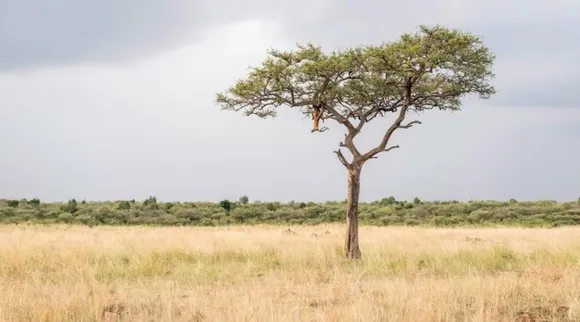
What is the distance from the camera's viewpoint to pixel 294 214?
48.8 metres

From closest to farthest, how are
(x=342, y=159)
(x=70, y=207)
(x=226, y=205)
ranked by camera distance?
(x=342, y=159), (x=70, y=207), (x=226, y=205)

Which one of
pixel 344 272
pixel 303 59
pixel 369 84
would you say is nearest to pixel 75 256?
pixel 344 272

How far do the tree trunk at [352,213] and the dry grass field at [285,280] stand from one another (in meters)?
0.44

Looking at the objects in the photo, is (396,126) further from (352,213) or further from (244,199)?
(244,199)

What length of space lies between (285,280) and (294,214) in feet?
118

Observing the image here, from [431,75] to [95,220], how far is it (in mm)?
30065

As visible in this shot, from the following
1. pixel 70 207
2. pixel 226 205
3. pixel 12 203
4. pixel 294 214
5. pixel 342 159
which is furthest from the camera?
pixel 226 205

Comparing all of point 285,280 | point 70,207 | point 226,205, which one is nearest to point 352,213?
point 285,280

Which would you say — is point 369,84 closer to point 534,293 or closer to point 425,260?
point 425,260

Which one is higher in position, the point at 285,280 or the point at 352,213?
the point at 352,213

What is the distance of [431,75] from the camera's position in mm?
20156

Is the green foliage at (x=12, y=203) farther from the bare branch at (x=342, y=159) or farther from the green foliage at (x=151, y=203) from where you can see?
the bare branch at (x=342, y=159)

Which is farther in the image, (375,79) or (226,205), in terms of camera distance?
(226,205)

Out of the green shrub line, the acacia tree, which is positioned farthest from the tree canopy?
→ the green shrub line
